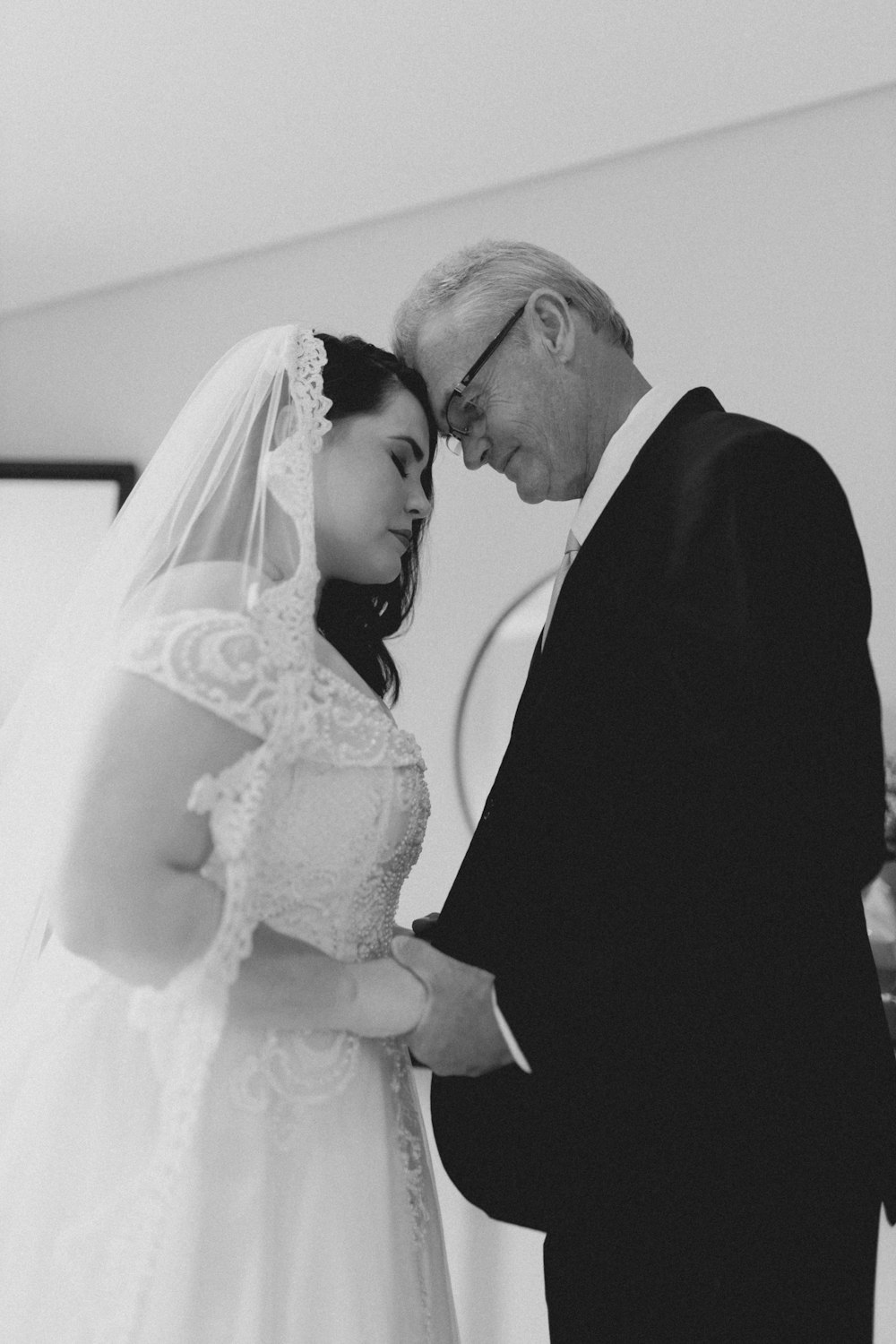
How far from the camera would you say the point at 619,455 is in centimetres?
164

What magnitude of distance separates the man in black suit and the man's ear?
294mm

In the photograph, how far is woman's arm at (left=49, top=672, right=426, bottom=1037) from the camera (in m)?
1.17

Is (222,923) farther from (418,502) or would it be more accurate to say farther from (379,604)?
(379,604)

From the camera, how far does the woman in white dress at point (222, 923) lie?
1.20m

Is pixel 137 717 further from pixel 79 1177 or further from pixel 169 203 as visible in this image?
pixel 169 203

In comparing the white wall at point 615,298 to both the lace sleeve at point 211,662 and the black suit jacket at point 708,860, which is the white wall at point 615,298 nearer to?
the black suit jacket at point 708,860

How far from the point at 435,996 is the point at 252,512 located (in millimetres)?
591

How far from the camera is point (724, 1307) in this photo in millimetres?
1403

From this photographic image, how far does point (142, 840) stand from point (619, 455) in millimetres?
839

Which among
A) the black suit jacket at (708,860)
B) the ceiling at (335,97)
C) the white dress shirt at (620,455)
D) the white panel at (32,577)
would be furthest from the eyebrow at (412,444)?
the white panel at (32,577)

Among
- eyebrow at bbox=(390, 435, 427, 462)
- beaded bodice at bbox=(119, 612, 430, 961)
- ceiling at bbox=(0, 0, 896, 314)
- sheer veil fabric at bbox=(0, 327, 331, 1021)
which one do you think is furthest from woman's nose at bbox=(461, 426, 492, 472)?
ceiling at bbox=(0, 0, 896, 314)

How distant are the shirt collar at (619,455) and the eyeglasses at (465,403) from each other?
0.21 m

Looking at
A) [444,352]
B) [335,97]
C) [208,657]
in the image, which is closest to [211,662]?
[208,657]

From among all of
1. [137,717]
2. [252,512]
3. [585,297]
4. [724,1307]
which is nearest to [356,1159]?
[724,1307]
